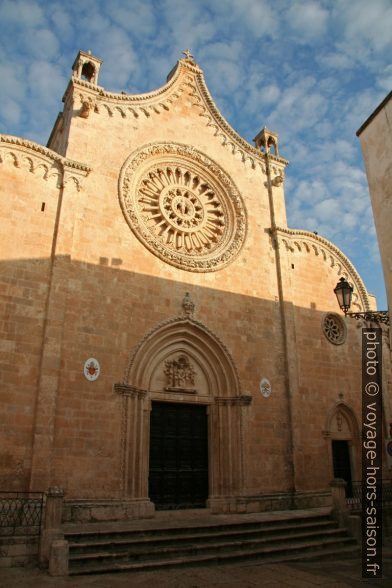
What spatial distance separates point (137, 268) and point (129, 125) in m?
5.18

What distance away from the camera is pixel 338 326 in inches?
706

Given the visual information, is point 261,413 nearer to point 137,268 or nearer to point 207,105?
point 137,268

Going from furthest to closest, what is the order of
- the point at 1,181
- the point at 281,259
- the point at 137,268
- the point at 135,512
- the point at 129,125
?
the point at 281,259
the point at 129,125
the point at 137,268
the point at 1,181
the point at 135,512

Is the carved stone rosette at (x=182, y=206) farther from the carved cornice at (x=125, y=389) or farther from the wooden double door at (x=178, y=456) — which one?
the wooden double door at (x=178, y=456)

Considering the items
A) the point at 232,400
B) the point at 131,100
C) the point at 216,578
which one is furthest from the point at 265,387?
the point at 131,100

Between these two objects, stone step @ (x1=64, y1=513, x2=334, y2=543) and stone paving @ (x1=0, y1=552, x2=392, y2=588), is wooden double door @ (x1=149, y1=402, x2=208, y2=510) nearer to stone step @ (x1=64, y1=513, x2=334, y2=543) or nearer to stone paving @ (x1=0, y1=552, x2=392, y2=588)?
stone step @ (x1=64, y1=513, x2=334, y2=543)

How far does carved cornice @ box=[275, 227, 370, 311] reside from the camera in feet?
58.4

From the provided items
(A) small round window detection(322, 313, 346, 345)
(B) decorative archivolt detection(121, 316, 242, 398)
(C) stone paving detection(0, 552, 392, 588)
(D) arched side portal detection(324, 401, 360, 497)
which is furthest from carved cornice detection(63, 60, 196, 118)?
(C) stone paving detection(0, 552, 392, 588)

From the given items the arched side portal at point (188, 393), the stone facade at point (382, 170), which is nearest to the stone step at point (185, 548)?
the arched side portal at point (188, 393)

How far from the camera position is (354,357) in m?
17.7

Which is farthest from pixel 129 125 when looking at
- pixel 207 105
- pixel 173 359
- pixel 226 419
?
pixel 226 419

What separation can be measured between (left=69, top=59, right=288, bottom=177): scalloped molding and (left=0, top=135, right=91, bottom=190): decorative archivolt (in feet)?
8.65

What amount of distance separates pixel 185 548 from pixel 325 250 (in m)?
12.8

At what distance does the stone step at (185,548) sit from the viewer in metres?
8.62
